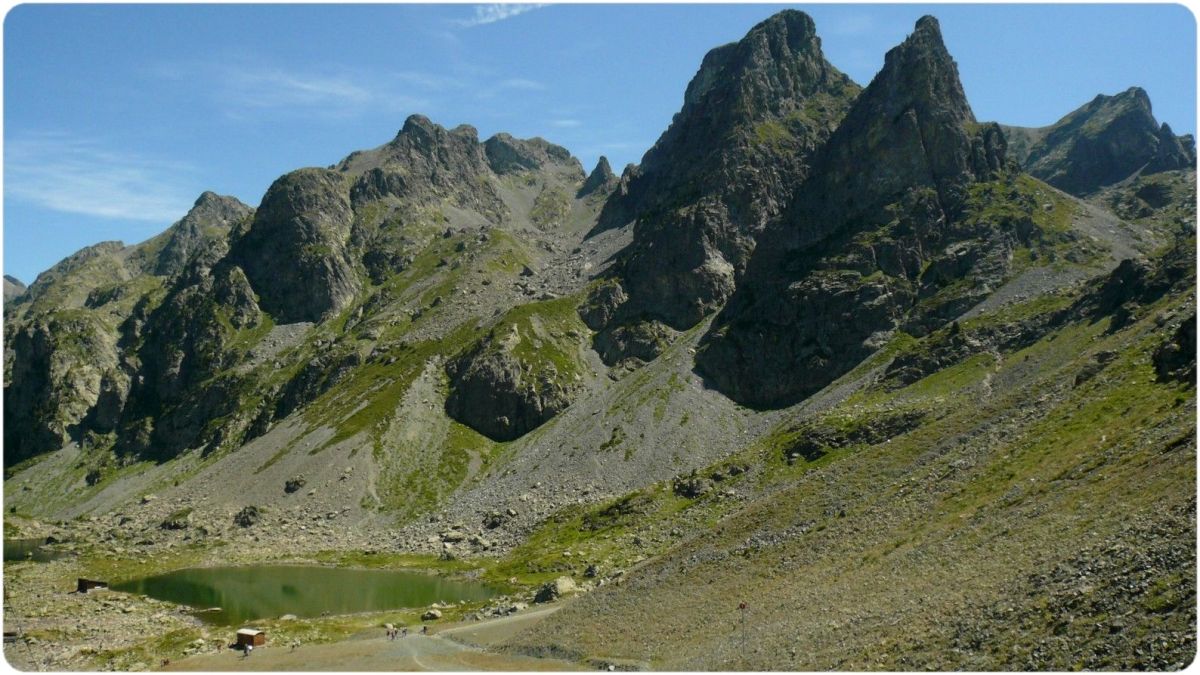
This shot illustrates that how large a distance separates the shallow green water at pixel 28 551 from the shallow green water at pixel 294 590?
37831 millimetres

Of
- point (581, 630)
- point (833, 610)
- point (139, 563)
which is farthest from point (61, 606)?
point (833, 610)

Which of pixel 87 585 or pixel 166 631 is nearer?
pixel 166 631

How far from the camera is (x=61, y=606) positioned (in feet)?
357

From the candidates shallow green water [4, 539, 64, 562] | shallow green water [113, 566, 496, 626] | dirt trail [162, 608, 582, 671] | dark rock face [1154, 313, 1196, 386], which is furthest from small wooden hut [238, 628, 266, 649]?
shallow green water [4, 539, 64, 562]

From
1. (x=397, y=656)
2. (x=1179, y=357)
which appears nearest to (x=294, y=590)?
(x=397, y=656)

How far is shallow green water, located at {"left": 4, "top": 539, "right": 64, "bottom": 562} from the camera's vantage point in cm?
16125

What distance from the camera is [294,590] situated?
414 feet

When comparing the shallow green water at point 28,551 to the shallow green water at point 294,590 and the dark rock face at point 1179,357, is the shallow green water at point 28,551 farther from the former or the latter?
the dark rock face at point 1179,357

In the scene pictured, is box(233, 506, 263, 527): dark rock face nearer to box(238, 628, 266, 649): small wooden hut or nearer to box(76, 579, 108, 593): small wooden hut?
box(76, 579, 108, 593): small wooden hut

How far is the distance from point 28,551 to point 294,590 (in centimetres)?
8508

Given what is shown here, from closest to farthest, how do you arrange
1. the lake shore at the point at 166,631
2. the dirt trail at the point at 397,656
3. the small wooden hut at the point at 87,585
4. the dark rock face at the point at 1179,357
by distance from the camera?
the dirt trail at the point at 397,656 → the dark rock face at the point at 1179,357 → the lake shore at the point at 166,631 → the small wooden hut at the point at 87,585

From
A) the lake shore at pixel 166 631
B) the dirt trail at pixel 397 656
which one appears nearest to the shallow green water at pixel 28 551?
the lake shore at pixel 166 631

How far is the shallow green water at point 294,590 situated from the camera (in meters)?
110

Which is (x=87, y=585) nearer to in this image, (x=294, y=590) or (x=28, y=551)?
(x=294, y=590)
